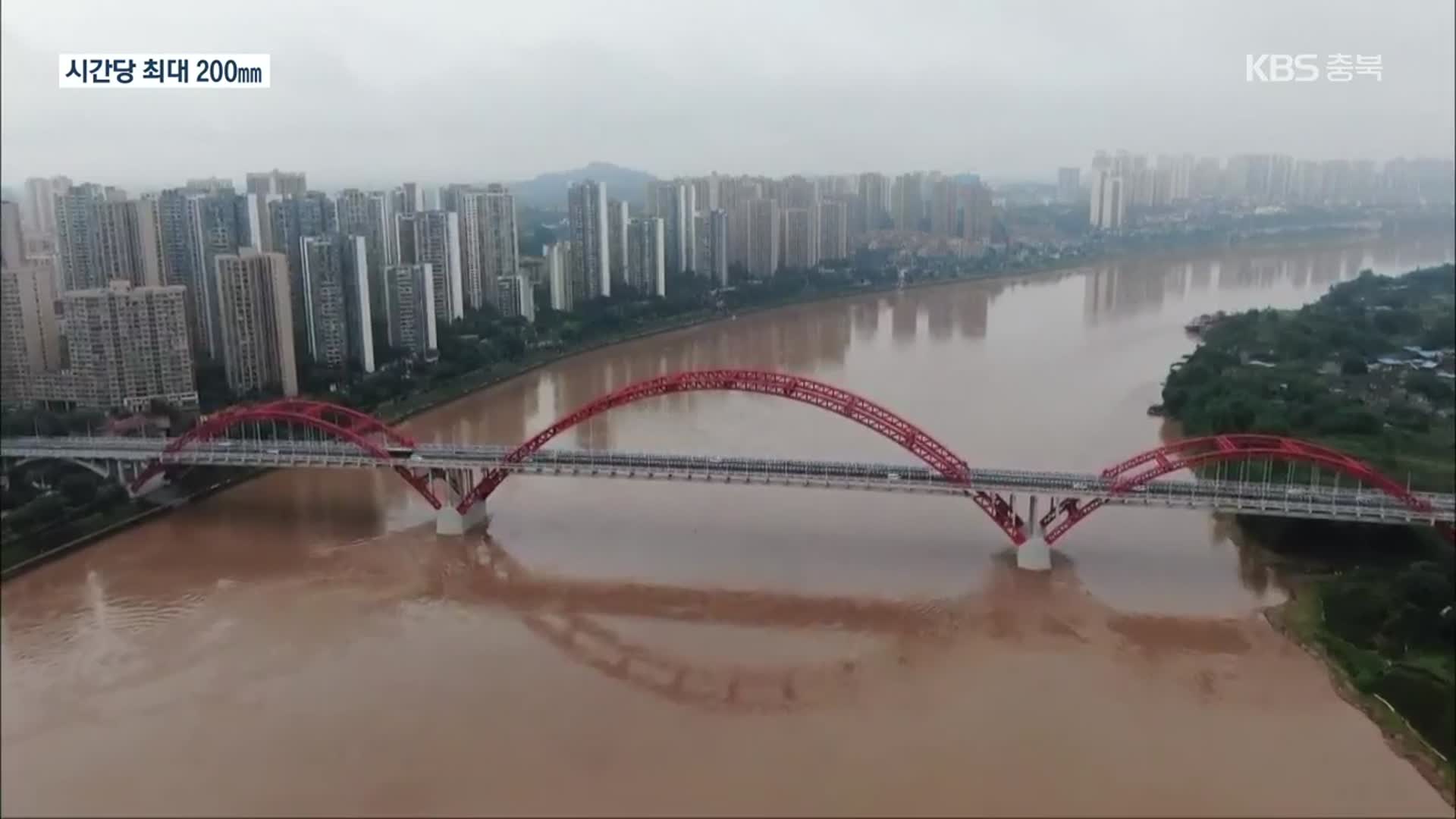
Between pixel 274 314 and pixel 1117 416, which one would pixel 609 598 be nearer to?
pixel 274 314

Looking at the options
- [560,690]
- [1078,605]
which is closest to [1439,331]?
[1078,605]

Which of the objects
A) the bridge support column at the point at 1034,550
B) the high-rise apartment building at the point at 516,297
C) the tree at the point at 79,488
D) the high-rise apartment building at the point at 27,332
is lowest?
the bridge support column at the point at 1034,550

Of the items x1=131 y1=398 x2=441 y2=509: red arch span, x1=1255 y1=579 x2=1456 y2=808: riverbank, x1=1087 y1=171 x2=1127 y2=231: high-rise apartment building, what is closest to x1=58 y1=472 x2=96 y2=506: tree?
x1=131 y1=398 x2=441 y2=509: red arch span

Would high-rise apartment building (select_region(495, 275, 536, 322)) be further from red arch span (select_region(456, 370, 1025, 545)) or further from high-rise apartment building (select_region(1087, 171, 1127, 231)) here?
high-rise apartment building (select_region(1087, 171, 1127, 231))

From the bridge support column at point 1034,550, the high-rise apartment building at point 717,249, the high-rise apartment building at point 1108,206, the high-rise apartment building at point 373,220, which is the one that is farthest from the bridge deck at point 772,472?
the high-rise apartment building at point 1108,206

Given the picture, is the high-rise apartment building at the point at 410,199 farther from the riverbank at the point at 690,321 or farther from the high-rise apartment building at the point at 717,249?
the high-rise apartment building at the point at 717,249

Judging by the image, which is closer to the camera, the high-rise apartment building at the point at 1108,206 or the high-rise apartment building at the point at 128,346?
the high-rise apartment building at the point at 128,346

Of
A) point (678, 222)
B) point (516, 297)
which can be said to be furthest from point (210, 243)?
point (678, 222)
